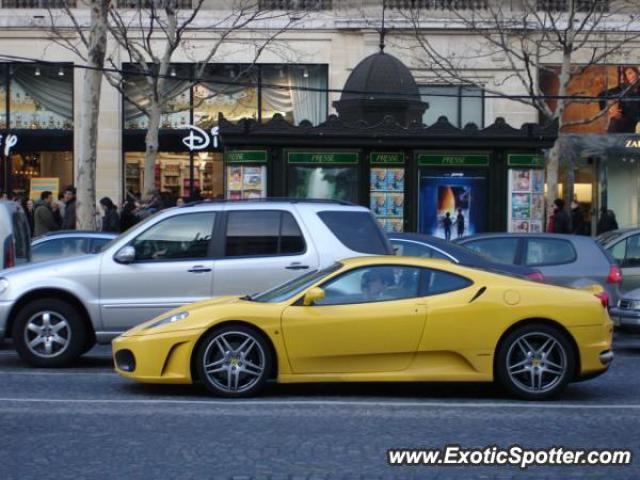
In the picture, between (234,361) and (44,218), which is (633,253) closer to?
(234,361)

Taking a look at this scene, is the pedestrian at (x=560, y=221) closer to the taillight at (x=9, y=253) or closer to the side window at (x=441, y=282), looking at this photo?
the taillight at (x=9, y=253)

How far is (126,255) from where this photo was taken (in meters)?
11.4

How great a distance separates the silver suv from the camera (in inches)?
450

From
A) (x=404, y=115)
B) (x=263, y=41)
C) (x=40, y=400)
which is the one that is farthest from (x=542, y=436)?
(x=263, y=41)

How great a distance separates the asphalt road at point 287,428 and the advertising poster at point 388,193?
27.7 ft

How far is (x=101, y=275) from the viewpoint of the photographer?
37.6 feet

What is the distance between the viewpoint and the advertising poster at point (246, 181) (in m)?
19.0

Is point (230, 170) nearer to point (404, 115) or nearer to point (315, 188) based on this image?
point (315, 188)

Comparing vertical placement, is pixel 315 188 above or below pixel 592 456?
above

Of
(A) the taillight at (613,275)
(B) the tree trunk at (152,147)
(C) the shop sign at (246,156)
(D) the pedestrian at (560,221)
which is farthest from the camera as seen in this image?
(B) the tree trunk at (152,147)

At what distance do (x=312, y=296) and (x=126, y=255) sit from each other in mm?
2857

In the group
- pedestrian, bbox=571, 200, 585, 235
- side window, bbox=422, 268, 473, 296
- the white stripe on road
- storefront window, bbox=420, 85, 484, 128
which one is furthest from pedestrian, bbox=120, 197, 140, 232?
side window, bbox=422, 268, 473, 296

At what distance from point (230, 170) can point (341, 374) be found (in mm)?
10044

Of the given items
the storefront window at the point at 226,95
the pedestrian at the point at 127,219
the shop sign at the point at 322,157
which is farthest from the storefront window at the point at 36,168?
the shop sign at the point at 322,157
